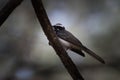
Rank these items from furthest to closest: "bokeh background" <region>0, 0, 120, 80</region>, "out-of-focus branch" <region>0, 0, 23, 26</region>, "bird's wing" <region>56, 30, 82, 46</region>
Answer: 1. "bokeh background" <region>0, 0, 120, 80</region>
2. "bird's wing" <region>56, 30, 82, 46</region>
3. "out-of-focus branch" <region>0, 0, 23, 26</region>

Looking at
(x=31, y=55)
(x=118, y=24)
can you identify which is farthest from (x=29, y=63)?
(x=118, y=24)

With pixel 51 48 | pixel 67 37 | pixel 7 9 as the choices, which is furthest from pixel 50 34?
pixel 51 48

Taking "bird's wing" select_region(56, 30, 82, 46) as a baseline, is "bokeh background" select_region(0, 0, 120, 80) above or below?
above

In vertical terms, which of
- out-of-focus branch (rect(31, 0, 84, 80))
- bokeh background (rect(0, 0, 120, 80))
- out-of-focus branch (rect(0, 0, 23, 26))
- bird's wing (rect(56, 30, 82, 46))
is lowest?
out-of-focus branch (rect(31, 0, 84, 80))

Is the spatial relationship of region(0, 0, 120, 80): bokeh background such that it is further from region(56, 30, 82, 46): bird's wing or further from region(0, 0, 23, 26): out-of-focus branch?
region(0, 0, 23, 26): out-of-focus branch

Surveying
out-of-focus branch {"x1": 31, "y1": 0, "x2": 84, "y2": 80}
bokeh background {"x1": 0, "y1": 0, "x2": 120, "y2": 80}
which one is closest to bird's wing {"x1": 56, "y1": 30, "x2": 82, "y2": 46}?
out-of-focus branch {"x1": 31, "y1": 0, "x2": 84, "y2": 80}

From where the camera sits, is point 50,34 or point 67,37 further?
point 67,37

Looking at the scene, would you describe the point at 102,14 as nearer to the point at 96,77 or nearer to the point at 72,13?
the point at 72,13

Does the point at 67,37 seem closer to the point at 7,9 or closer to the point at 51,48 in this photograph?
the point at 7,9
